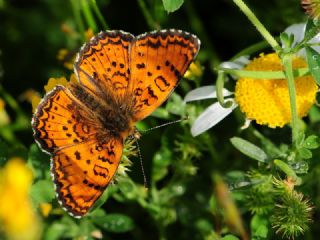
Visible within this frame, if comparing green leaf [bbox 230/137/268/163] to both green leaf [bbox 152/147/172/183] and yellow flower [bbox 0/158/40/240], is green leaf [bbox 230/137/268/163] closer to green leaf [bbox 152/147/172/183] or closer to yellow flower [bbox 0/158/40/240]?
green leaf [bbox 152/147/172/183]

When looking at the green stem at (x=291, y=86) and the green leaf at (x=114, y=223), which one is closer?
the green stem at (x=291, y=86)

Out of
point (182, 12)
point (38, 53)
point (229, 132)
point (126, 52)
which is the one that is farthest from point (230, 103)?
point (38, 53)

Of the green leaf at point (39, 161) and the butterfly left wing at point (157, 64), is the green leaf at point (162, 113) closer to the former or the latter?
the butterfly left wing at point (157, 64)

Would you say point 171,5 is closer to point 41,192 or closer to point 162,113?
point 162,113

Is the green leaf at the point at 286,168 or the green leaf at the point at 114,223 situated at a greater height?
the green leaf at the point at 286,168

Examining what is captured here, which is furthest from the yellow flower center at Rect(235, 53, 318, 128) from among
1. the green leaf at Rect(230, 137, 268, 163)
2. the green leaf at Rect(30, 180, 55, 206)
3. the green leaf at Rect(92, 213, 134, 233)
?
the green leaf at Rect(30, 180, 55, 206)

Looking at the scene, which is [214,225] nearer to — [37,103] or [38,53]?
[37,103]

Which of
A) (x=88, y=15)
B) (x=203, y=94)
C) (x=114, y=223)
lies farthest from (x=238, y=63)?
(x=114, y=223)

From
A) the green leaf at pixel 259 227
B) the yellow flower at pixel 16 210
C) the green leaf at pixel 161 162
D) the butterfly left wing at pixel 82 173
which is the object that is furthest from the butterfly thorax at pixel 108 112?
the yellow flower at pixel 16 210
